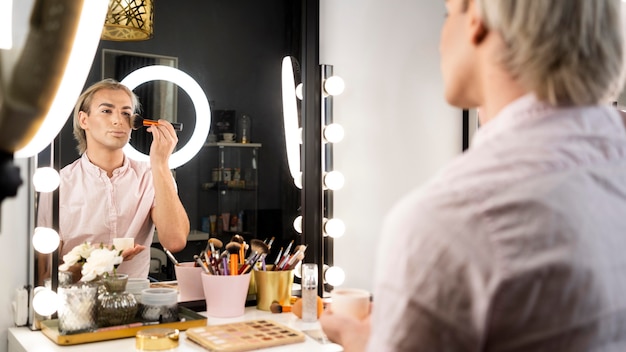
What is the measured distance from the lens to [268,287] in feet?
A: 4.97

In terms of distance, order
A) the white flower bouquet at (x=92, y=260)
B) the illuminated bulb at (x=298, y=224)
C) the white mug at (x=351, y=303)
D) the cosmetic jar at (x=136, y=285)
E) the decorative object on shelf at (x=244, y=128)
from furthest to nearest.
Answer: the illuminated bulb at (x=298, y=224) → the decorative object on shelf at (x=244, y=128) → the cosmetic jar at (x=136, y=285) → the white flower bouquet at (x=92, y=260) → the white mug at (x=351, y=303)

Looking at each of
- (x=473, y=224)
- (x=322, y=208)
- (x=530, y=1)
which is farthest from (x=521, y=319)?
(x=322, y=208)

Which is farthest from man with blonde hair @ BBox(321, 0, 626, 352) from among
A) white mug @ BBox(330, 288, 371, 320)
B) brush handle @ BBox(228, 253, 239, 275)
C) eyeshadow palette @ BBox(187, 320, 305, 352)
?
brush handle @ BBox(228, 253, 239, 275)

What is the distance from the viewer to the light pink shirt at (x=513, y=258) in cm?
45

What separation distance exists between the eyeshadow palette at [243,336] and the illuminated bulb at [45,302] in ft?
0.93

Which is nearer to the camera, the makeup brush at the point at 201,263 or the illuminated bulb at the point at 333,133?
the makeup brush at the point at 201,263

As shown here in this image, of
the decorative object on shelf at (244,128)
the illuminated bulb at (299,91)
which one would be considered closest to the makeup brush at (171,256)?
the decorative object on shelf at (244,128)

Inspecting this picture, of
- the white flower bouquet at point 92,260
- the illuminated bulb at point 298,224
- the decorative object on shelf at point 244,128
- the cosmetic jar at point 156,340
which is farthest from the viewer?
the illuminated bulb at point 298,224

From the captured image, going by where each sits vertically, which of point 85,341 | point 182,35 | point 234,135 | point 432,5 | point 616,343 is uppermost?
point 432,5

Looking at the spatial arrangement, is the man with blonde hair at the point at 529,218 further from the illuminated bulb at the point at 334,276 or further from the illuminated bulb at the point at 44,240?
the illuminated bulb at the point at 334,276

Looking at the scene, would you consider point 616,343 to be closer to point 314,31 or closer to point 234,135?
point 234,135

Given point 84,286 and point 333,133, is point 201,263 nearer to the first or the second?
point 84,286

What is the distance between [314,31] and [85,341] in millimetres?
946

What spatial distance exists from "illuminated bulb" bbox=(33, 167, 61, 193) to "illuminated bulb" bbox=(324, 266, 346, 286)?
2.43 feet
